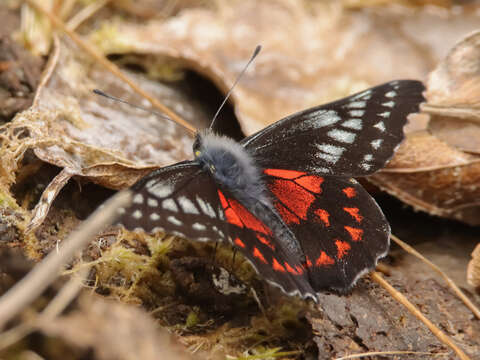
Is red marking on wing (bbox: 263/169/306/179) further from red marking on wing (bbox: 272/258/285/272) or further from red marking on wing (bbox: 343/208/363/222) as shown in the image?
red marking on wing (bbox: 272/258/285/272)

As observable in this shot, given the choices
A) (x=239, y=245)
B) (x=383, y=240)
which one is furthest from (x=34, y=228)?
(x=383, y=240)

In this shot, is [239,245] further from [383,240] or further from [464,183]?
[464,183]

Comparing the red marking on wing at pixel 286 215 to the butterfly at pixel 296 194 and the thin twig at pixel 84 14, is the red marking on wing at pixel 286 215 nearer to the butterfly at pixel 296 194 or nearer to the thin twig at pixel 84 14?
the butterfly at pixel 296 194

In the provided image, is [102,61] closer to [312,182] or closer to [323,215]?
[312,182]

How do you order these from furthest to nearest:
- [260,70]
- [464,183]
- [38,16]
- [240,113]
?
[260,70]
[38,16]
[240,113]
[464,183]

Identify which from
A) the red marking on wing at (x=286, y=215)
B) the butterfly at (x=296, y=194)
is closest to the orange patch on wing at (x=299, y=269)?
the butterfly at (x=296, y=194)

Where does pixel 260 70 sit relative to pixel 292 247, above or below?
above

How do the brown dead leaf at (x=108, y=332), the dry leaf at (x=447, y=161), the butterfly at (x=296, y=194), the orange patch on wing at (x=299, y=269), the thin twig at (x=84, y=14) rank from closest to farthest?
the brown dead leaf at (x=108, y=332) → the butterfly at (x=296, y=194) → the orange patch on wing at (x=299, y=269) → the dry leaf at (x=447, y=161) → the thin twig at (x=84, y=14)
